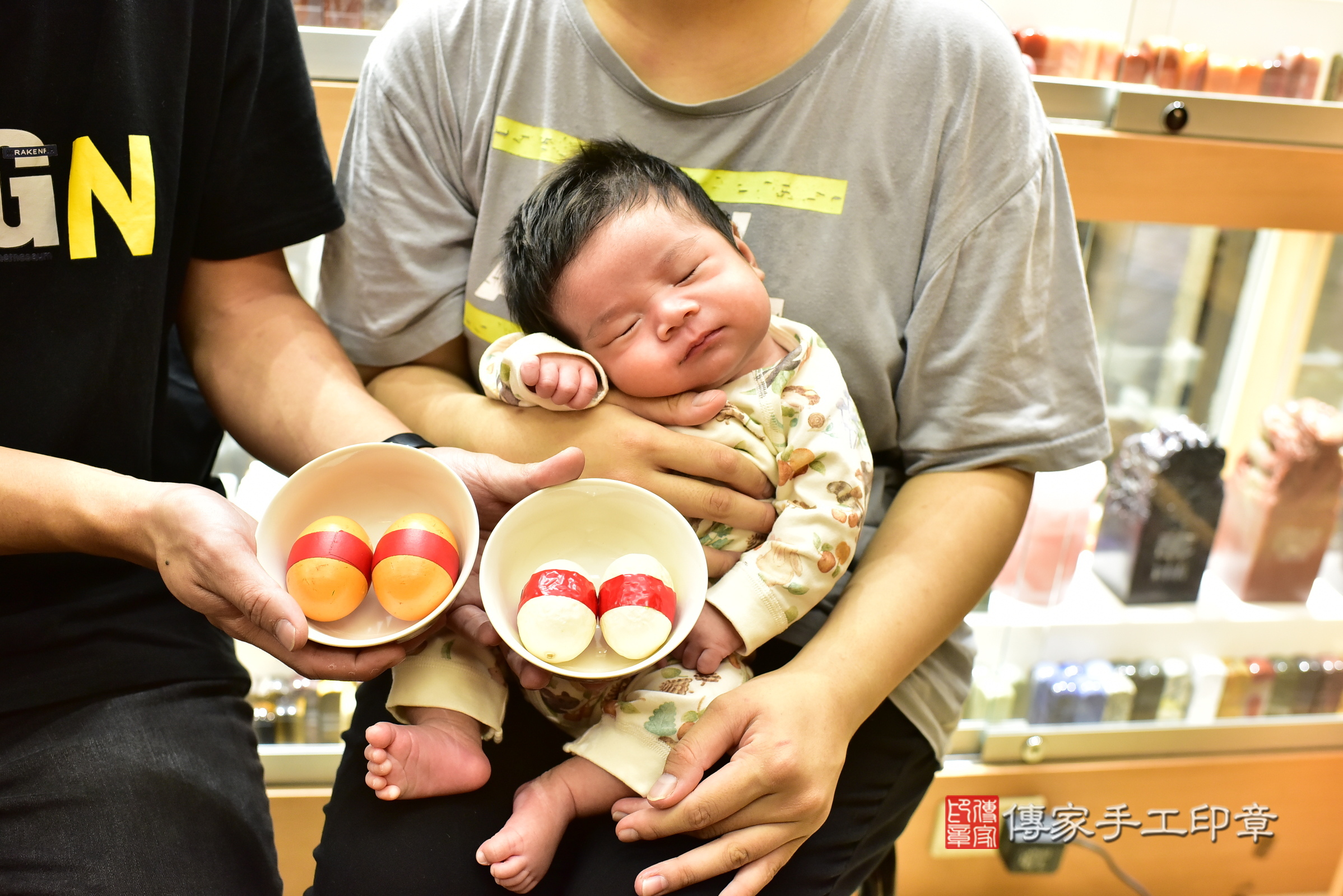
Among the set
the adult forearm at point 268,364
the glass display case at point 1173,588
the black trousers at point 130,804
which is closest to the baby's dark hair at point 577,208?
the adult forearm at point 268,364

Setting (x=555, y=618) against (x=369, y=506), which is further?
(x=369, y=506)

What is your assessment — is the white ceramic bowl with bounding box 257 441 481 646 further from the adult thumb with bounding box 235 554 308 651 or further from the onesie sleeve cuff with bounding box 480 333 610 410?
the onesie sleeve cuff with bounding box 480 333 610 410

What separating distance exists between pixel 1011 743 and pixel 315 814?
48.1 inches

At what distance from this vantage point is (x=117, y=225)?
95cm

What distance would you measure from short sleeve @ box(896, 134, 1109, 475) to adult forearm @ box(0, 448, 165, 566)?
0.78 meters

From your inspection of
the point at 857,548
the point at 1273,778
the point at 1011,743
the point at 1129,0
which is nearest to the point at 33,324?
the point at 857,548

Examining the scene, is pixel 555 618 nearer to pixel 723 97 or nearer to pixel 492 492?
pixel 492 492

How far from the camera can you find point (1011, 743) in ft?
5.81

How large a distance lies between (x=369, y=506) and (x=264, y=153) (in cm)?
41

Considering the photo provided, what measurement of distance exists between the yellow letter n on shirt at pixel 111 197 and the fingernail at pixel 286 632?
43 cm

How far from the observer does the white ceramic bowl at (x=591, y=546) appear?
860 millimetres

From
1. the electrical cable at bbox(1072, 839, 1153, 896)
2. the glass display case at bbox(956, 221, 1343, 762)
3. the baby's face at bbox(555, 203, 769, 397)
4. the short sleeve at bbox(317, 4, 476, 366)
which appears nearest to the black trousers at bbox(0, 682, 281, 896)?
the short sleeve at bbox(317, 4, 476, 366)

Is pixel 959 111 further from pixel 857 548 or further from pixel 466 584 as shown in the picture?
pixel 466 584

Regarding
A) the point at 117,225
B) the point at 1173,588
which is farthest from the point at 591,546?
the point at 1173,588
